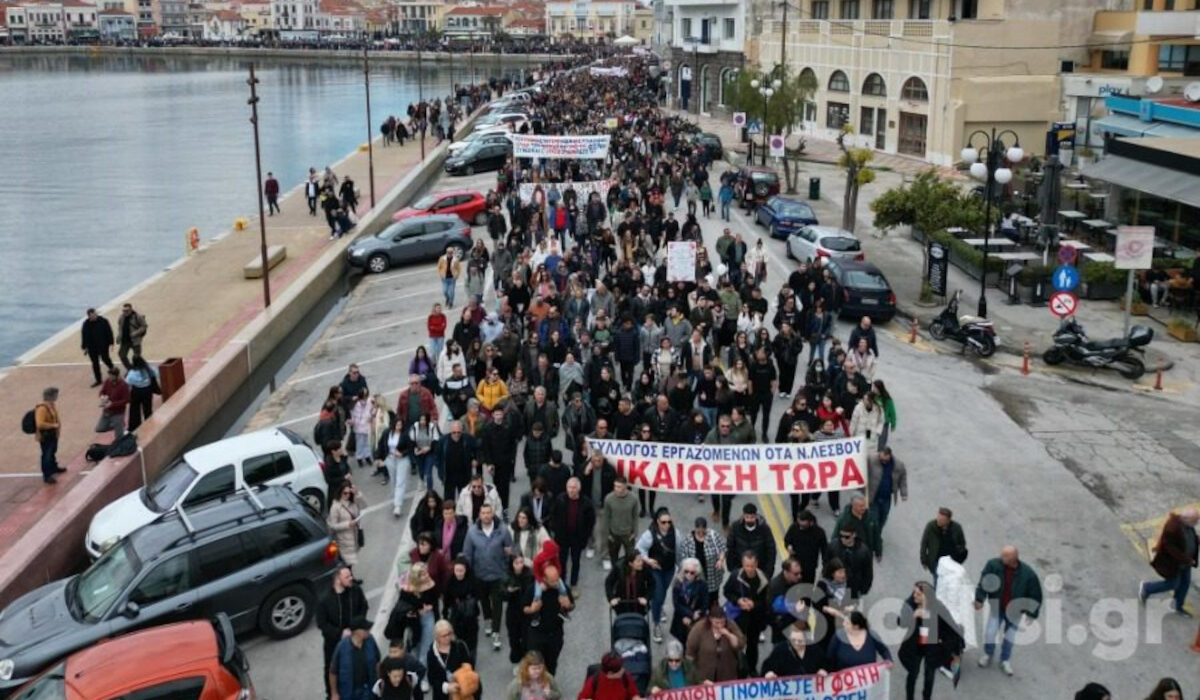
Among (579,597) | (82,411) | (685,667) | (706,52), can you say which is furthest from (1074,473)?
(706,52)

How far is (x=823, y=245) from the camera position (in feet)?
92.6

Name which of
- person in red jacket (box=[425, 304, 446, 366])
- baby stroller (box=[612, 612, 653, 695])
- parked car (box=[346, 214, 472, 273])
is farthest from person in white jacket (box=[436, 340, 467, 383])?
parked car (box=[346, 214, 472, 273])

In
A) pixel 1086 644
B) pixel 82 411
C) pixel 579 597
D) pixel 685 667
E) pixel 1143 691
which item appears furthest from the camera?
pixel 82 411

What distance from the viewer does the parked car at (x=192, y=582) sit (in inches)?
431

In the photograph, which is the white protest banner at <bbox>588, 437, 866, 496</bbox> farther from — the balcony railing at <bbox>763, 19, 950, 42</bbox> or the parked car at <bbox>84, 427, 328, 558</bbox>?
the balcony railing at <bbox>763, 19, 950, 42</bbox>

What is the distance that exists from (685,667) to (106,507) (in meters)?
8.61

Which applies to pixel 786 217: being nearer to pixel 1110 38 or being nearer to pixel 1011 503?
pixel 1011 503

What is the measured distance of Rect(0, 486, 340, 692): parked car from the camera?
1095cm

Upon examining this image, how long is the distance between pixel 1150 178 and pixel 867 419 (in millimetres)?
16710

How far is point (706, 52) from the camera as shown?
78.9 m

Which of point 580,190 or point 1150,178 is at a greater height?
point 1150,178

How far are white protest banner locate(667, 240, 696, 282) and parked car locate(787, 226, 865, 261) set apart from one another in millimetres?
5849

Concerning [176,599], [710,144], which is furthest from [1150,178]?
[710,144]

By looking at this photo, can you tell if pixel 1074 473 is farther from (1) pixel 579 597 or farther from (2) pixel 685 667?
(2) pixel 685 667
